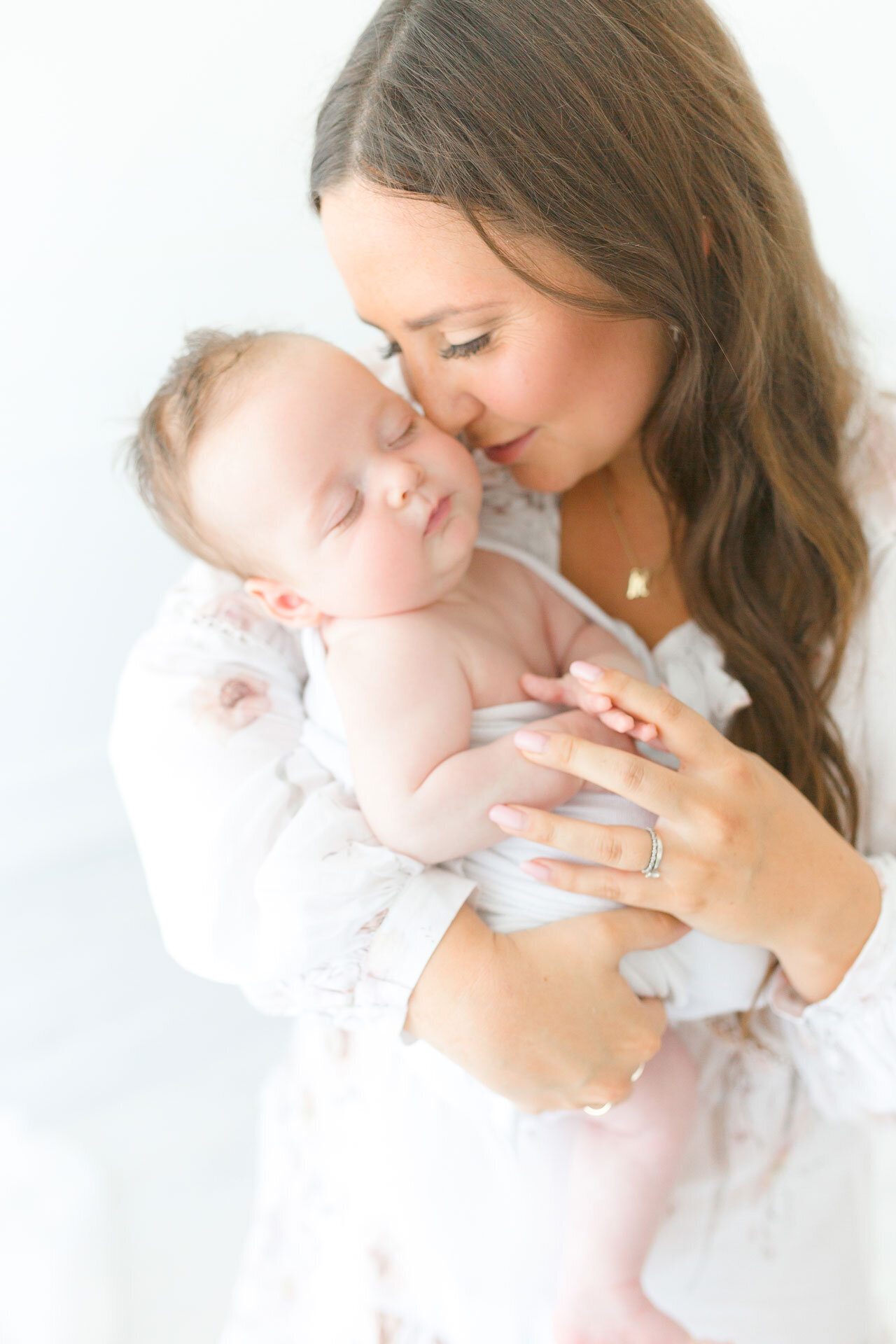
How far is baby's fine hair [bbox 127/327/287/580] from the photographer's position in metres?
1.18

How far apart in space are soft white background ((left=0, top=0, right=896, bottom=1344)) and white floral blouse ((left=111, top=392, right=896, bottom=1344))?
414mm

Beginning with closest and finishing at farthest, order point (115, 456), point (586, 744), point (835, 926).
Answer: point (586, 744)
point (835, 926)
point (115, 456)

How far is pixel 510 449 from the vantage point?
133 centimetres

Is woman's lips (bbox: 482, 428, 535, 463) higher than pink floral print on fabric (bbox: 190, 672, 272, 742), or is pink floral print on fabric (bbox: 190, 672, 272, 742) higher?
woman's lips (bbox: 482, 428, 535, 463)

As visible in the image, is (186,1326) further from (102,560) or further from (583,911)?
(102,560)

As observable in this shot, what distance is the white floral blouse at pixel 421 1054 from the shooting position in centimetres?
118

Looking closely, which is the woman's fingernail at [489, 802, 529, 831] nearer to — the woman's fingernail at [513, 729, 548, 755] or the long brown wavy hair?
the woman's fingernail at [513, 729, 548, 755]

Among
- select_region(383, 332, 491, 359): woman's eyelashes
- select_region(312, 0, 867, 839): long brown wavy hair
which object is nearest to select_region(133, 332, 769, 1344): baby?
select_region(383, 332, 491, 359): woman's eyelashes

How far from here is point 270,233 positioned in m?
1.69

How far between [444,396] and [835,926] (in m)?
0.77

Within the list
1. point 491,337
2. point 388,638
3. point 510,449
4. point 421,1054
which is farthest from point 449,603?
point 421,1054

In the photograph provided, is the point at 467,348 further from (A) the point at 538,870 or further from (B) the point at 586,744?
(A) the point at 538,870

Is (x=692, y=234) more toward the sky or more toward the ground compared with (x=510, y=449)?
more toward the sky

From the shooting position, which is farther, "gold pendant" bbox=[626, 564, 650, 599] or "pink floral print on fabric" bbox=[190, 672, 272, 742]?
"gold pendant" bbox=[626, 564, 650, 599]
